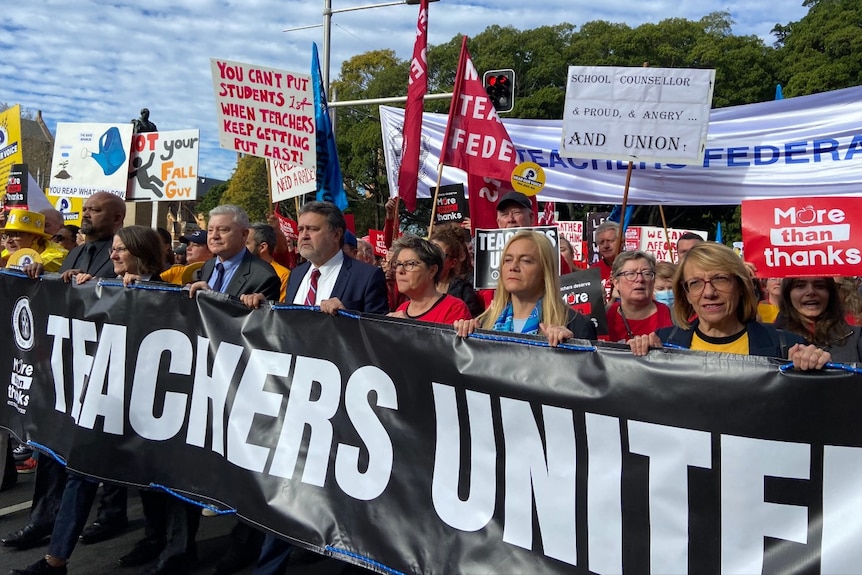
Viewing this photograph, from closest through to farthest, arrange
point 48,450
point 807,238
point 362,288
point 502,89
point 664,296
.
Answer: point 807,238
point 362,288
point 48,450
point 664,296
point 502,89

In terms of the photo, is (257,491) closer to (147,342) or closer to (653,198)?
(147,342)

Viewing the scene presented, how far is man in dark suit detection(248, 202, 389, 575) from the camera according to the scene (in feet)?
13.3

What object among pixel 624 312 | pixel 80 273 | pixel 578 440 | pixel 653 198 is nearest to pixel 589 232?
pixel 653 198

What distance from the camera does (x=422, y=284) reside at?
3805 millimetres

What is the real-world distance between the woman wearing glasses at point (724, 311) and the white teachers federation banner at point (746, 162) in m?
3.14

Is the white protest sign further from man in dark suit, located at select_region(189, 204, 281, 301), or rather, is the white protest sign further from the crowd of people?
man in dark suit, located at select_region(189, 204, 281, 301)

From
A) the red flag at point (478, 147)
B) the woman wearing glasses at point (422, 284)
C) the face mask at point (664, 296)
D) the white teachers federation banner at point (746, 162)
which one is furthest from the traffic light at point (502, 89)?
the woman wearing glasses at point (422, 284)

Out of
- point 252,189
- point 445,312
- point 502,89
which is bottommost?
point 445,312

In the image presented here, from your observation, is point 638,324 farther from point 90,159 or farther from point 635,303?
point 90,159

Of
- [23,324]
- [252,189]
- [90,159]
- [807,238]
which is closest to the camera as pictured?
[807,238]

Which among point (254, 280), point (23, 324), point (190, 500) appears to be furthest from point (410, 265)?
point (23, 324)

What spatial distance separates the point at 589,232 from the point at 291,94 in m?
6.12

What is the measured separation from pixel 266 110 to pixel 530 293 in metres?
4.08

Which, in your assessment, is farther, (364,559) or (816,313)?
(816,313)
